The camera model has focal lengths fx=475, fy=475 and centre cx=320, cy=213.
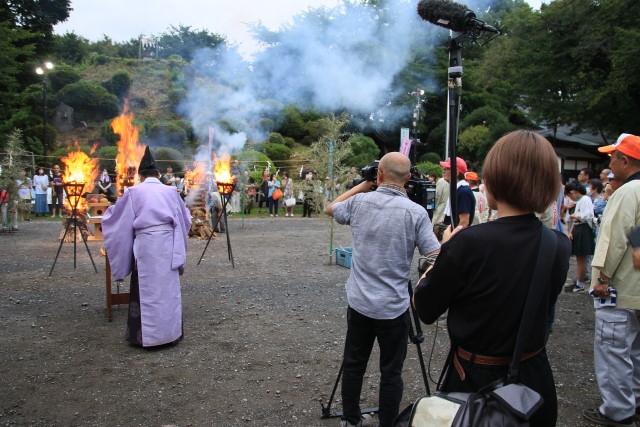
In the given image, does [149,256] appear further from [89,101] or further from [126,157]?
[89,101]

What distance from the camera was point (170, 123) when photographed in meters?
27.1

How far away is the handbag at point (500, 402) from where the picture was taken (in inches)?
58.4

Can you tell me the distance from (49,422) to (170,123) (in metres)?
25.5

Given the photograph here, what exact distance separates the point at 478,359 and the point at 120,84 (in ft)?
115

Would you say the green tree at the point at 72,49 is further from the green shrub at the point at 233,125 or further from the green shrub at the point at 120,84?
the green shrub at the point at 233,125

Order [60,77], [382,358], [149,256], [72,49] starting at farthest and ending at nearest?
[72,49], [60,77], [149,256], [382,358]

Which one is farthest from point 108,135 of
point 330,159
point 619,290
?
point 619,290

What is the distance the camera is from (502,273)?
1.62 metres

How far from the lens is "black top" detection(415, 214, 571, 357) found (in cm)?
162

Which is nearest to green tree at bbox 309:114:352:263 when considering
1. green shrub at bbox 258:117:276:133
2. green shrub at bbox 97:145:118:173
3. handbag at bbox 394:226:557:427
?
handbag at bbox 394:226:557:427

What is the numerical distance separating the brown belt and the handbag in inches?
2.2

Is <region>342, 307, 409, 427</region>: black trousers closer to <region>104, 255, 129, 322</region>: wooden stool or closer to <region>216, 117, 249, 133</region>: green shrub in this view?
<region>104, 255, 129, 322</region>: wooden stool

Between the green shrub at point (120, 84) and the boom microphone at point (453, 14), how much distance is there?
Result: 3338cm

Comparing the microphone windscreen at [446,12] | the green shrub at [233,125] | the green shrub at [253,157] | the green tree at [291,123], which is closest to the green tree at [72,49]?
the green shrub at [233,125]
